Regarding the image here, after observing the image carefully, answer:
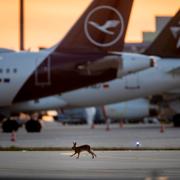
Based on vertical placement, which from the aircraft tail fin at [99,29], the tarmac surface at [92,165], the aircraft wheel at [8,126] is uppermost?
the aircraft tail fin at [99,29]

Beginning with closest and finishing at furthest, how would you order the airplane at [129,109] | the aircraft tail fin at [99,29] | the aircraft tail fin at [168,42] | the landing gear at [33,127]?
the aircraft tail fin at [99,29] → the landing gear at [33,127] → the aircraft tail fin at [168,42] → the airplane at [129,109]

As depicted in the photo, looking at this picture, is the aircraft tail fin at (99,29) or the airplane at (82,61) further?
the aircraft tail fin at (99,29)

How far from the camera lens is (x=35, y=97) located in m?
37.5

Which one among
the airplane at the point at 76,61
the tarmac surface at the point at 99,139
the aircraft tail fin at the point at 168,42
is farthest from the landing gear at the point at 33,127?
the aircraft tail fin at the point at 168,42

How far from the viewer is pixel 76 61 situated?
122 feet

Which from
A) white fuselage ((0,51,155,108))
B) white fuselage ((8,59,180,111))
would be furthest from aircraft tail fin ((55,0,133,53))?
white fuselage ((8,59,180,111))

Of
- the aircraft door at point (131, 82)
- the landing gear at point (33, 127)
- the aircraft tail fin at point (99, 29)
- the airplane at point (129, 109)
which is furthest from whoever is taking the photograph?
the airplane at point (129, 109)

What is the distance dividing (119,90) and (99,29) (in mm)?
3787

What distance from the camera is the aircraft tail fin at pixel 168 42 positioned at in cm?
4253

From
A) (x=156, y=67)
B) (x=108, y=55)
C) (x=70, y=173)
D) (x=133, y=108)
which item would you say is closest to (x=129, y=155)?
(x=70, y=173)

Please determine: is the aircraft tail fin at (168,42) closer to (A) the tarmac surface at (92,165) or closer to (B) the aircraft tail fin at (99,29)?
(B) the aircraft tail fin at (99,29)

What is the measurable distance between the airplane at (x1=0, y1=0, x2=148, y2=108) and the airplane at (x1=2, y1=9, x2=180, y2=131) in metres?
1.22

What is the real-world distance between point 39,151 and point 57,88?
15.7 m

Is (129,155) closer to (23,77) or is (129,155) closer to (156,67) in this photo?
(23,77)
